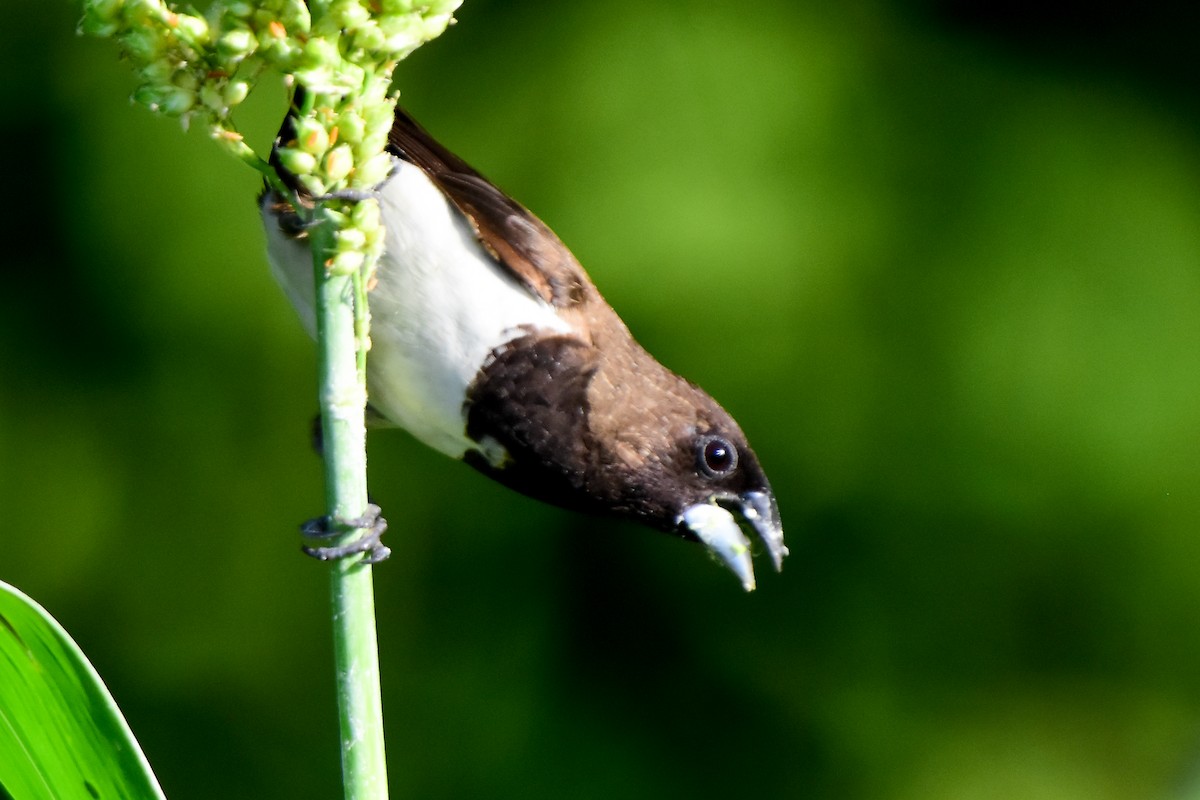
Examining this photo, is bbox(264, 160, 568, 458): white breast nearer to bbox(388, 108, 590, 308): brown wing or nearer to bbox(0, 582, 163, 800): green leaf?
bbox(388, 108, 590, 308): brown wing

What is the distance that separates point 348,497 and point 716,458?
855 millimetres

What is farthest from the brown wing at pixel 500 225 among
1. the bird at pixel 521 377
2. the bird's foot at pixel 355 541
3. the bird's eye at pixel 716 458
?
the bird's foot at pixel 355 541

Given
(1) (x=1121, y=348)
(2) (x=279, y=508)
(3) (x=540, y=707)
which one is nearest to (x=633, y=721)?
(3) (x=540, y=707)

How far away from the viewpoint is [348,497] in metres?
0.67

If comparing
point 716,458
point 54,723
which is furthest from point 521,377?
point 54,723

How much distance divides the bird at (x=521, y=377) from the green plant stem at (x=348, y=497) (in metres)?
0.73

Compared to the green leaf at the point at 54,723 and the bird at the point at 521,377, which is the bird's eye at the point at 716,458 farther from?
the green leaf at the point at 54,723

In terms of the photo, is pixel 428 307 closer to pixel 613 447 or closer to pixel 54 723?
pixel 613 447

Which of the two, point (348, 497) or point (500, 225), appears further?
point (500, 225)

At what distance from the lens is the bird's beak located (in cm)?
145

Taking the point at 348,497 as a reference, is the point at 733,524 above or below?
below

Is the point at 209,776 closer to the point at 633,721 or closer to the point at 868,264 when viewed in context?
the point at 633,721

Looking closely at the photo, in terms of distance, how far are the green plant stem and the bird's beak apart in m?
0.77

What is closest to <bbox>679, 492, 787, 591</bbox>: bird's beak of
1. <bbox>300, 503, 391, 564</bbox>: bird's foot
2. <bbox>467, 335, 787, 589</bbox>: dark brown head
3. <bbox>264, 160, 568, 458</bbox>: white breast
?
<bbox>467, 335, 787, 589</bbox>: dark brown head
